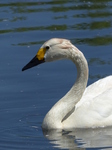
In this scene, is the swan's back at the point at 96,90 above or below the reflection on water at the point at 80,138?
above

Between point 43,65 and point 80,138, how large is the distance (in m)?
3.76

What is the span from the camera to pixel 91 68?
536 inches

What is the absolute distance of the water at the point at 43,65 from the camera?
10.5 metres

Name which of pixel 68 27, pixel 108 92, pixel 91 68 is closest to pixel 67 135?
pixel 108 92

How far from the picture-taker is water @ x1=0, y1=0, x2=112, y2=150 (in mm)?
10531

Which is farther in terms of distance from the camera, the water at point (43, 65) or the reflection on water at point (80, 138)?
the water at point (43, 65)

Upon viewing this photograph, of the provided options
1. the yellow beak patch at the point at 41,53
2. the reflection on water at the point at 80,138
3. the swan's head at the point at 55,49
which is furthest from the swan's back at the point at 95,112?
the yellow beak patch at the point at 41,53

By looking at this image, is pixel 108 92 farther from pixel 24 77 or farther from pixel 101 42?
pixel 101 42

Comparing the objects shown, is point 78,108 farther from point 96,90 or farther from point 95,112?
point 96,90

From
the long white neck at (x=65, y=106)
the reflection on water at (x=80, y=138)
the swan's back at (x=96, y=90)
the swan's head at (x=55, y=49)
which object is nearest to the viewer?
the reflection on water at (x=80, y=138)

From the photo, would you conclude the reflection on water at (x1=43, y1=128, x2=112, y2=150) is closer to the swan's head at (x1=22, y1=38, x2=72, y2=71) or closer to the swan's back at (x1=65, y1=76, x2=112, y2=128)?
the swan's back at (x1=65, y1=76, x2=112, y2=128)

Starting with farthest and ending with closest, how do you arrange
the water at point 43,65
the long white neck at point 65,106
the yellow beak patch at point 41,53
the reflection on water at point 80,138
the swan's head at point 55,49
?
the long white neck at point 65,106 < the yellow beak patch at point 41,53 < the swan's head at point 55,49 < the water at point 43,65 < the reflection on water at point 80,138

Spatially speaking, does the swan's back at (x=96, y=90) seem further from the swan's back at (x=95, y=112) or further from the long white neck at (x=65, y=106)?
the long white neck at (x=65, y=106)

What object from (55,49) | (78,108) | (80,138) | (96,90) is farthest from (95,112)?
(55,49)
